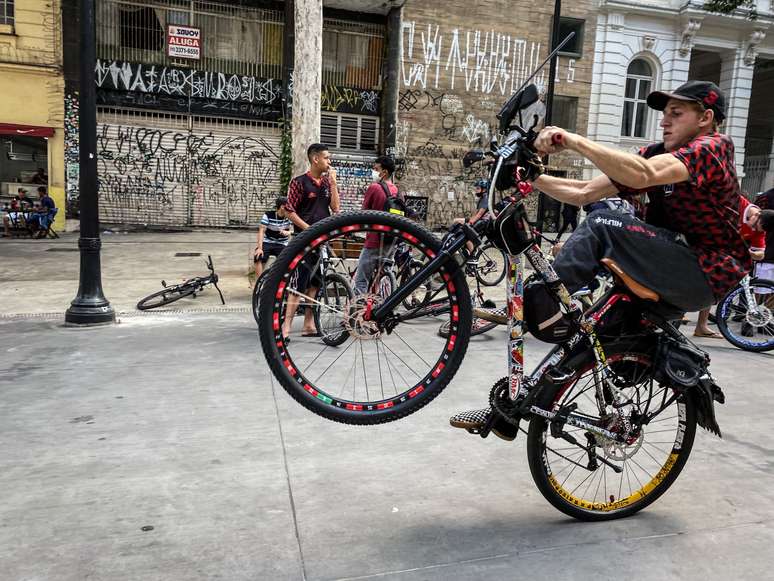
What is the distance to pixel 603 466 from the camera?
3.14m

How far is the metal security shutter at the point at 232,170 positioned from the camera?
18234 mm

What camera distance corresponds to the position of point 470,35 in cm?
1944

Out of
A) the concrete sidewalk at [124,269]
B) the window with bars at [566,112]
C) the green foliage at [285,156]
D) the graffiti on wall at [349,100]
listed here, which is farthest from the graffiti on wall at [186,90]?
the window with bars at [566,112]

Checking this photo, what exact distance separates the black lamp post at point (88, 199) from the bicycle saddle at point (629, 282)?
599 centimetres

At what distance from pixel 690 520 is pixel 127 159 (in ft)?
58.5

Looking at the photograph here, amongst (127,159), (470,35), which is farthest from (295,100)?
(470,35)

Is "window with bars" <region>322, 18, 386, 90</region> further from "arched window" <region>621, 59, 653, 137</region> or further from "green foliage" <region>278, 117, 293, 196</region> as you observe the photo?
"arched window" <region>621, 59, 653, 137</region>

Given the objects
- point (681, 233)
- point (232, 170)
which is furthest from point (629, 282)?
point (232, 170)

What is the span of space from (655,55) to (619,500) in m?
21.5

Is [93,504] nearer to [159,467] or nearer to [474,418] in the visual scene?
[159,467]

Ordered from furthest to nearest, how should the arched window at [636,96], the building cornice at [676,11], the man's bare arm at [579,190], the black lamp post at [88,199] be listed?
the arched window at [636,96] → the building cornice at [676,11] → the black lamp post at [88,199] → the man's bare arm at [579,190]

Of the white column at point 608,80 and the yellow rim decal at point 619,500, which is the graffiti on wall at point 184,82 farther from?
the yellow rim decal at point 619,500

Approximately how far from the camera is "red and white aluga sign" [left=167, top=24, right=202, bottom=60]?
17.7 m

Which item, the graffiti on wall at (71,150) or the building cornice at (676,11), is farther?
the building cornice at (676,11)
